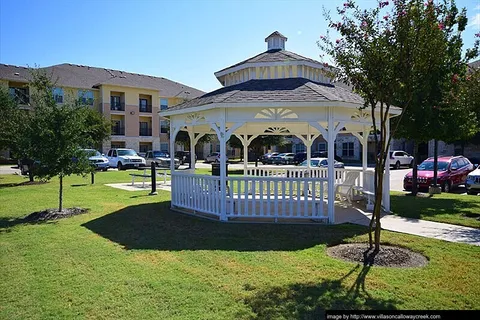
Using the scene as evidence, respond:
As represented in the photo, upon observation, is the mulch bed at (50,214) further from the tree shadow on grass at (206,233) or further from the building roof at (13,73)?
the building roof at (13,73)

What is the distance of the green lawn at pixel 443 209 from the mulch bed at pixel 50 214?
9.09 meters

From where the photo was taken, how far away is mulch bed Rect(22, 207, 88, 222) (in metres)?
9.25

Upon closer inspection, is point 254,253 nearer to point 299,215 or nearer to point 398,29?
point 299,215

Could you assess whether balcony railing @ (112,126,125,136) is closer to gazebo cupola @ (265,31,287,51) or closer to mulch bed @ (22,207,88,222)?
gazebo cupola @ (265,31,287,51)

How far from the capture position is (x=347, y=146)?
44250 mm

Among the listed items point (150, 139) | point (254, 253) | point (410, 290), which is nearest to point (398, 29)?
point (410, 290)

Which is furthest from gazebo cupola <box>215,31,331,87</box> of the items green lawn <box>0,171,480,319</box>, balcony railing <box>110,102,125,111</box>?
balcony railing <box>110,102,125,111</box>

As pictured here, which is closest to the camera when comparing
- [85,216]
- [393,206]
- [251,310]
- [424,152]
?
[251,310]

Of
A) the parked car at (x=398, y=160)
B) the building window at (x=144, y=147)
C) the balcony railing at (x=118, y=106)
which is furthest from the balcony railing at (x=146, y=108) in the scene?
the parked car at (x=398, y=160)

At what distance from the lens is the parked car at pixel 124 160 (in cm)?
2995

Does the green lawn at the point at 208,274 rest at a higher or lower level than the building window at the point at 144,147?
lower

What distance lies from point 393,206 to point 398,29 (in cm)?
713

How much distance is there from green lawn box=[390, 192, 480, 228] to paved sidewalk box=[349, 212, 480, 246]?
1.62 feet

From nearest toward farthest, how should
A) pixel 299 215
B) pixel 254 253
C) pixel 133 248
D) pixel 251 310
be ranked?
pixel 251 310 → pixel 254 253 → pixel 133 248 → pixel 299 215
